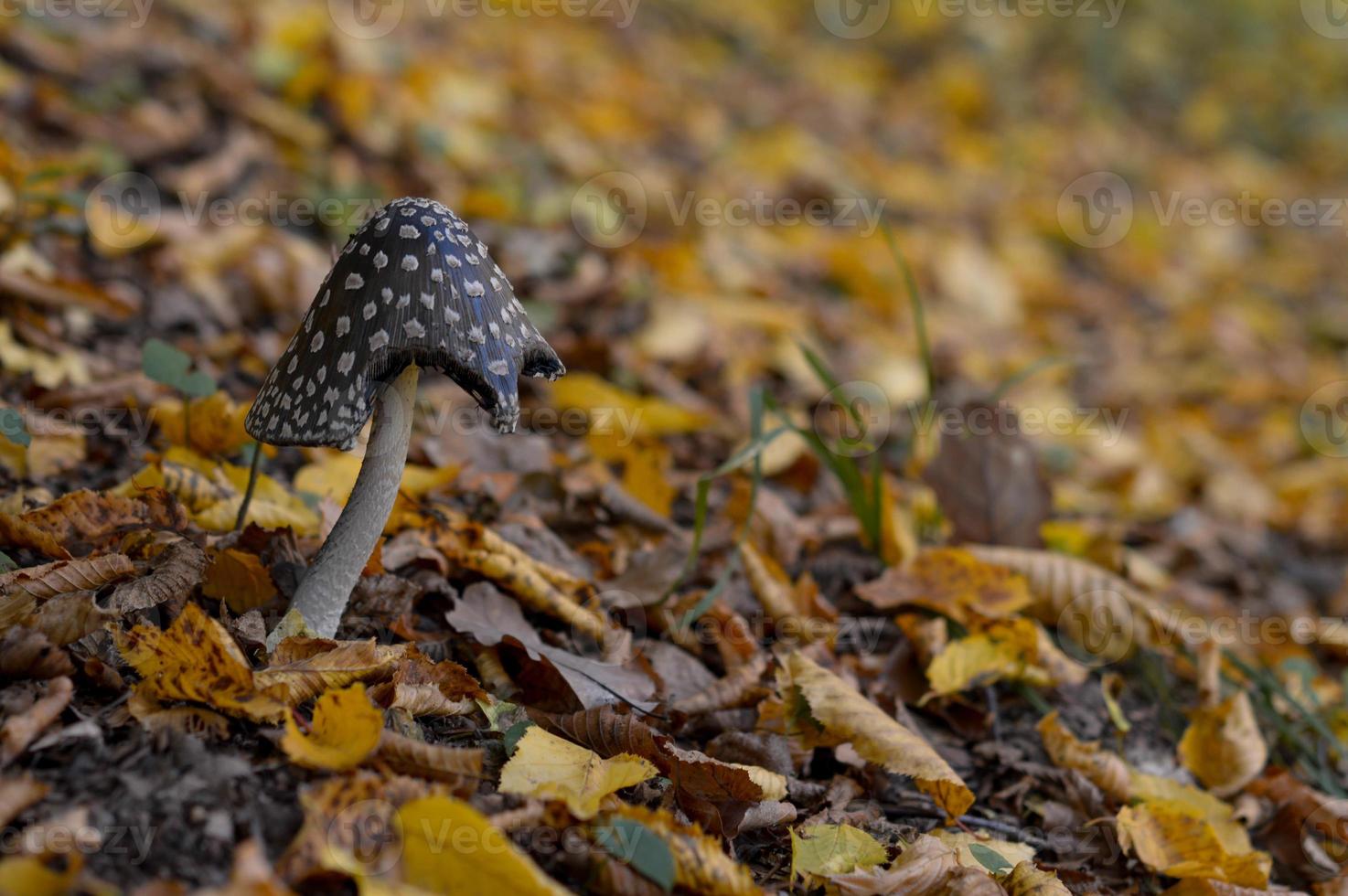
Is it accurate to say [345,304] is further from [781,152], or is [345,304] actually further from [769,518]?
[781,152]

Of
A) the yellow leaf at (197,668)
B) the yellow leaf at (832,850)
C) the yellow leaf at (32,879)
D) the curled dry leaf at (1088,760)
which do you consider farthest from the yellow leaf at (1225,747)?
the yellow leaf at (32,879)

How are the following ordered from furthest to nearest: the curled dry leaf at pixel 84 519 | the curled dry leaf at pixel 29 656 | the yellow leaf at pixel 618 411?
the yellow leaf at pixel 618 411 → the curled dry leaf at pixel 84 519 → the curled dry leaf at pixel 29 656

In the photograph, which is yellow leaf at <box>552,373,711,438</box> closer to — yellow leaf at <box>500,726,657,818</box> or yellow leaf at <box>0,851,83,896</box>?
yellow leaf at <box>500,726,657,818</box>

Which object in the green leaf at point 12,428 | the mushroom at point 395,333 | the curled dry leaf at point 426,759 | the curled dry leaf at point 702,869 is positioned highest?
the mushroom at point 395,333

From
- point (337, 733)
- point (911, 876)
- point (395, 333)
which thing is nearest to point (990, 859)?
point (911, 876)

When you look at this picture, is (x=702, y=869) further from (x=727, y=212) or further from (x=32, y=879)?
(x=727, y=212)

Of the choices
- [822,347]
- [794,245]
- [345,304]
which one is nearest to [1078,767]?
[345,304]

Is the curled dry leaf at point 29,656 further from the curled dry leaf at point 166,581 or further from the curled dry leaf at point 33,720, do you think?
the curled dry leaf at point 166,581
